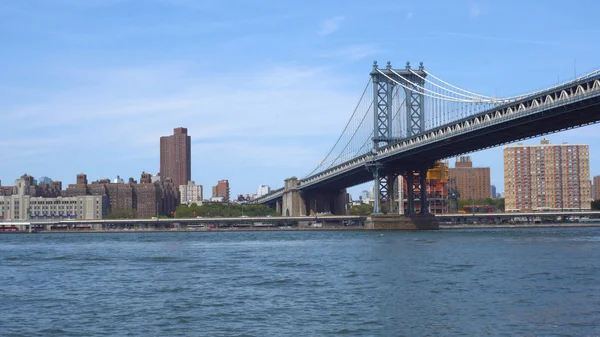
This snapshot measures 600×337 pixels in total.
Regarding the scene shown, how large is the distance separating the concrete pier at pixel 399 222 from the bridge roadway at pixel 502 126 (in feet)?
20.2

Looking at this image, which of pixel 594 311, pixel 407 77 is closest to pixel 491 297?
pixel 594 311

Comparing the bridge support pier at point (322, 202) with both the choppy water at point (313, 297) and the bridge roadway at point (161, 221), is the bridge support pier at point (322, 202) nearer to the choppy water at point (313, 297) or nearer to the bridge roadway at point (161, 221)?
the bridge roadway at point (161, 221)

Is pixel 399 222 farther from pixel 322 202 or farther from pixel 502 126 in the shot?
pixel 322 202

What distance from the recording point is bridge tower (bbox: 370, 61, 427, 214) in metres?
105

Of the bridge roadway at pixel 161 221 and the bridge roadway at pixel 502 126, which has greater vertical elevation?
the bridge roadway at pixel 502 126

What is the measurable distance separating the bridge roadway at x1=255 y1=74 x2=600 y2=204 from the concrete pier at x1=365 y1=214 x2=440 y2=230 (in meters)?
6.16

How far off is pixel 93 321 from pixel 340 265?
20.7 m

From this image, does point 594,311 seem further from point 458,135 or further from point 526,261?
point 458,135

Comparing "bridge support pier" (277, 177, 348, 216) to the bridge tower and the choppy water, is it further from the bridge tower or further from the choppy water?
the choppy water

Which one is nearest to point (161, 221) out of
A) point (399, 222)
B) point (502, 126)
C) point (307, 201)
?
point (307, 201)

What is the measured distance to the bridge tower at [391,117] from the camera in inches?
4146

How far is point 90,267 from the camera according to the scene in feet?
155

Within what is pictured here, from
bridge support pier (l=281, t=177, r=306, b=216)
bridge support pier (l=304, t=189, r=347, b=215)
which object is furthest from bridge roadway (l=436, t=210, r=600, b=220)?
bridge support pier (l=281, t=177, r=306, b=216)

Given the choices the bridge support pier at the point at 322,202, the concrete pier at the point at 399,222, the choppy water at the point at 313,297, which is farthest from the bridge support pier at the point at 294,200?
the choppy water at the point at 313,297
